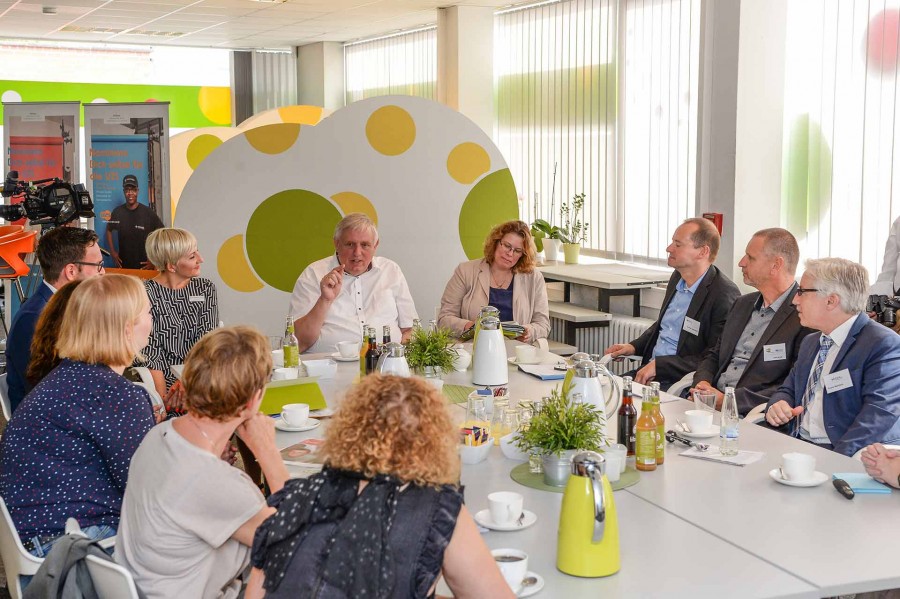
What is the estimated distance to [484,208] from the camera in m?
6.26

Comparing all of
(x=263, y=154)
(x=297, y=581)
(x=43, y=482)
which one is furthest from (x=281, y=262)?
(x=297, y=581)

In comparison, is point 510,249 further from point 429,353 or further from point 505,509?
point 505,509

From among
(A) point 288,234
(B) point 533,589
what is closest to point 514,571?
(B) point 533,589

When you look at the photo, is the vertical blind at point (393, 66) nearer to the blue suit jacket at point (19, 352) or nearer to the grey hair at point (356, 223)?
the grey hair at point (356, 223)

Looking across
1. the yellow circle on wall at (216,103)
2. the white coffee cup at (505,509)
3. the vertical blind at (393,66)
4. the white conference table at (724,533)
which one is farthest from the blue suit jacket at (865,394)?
the yellow circle on wall at (216,103)

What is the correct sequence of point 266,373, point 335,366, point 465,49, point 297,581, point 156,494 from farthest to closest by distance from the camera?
point 465,49, point 335,366, point 266,373, point 156,494, point 297,581

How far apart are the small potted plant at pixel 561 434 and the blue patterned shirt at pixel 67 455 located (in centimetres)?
98

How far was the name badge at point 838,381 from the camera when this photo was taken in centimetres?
293

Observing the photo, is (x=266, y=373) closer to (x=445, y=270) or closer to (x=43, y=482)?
(x=43, y=482)

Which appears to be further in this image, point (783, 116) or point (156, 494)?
point (783, 116)

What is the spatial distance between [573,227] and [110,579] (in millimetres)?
6153

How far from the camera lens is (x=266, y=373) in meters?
2.06

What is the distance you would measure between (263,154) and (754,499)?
4230 millimetres

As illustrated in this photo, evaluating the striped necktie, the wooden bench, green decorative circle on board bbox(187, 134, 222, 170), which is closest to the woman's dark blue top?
the wooden bench
